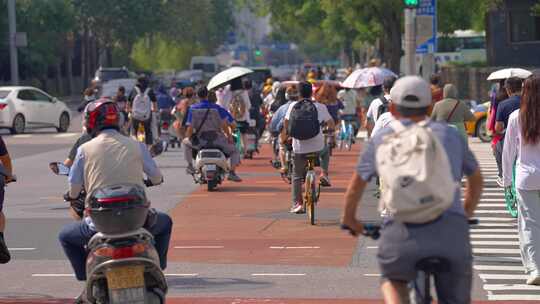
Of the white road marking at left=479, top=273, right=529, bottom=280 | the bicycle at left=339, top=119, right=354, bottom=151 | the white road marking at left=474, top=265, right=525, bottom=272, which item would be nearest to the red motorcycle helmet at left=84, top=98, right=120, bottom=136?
the white road marking at left=479, top=273, right=529, bottom=280

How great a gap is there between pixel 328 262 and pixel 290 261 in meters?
0.37

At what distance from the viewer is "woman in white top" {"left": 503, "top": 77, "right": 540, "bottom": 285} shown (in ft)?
37.6

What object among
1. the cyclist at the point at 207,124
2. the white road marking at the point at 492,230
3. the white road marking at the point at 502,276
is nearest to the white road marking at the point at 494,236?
the white road marking at the point at 492,230

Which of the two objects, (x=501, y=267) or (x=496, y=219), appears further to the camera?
(x=496, y=219)

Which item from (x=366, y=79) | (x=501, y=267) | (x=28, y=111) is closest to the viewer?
(x=501, y=267)

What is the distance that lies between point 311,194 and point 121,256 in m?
8.15

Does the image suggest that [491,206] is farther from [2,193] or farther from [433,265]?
[433,265]

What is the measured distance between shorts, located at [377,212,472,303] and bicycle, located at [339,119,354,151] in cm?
2461

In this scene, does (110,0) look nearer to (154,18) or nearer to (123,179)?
(154,18)

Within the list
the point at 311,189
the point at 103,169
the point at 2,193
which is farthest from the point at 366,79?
the point at 103,169

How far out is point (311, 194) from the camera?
1628cm

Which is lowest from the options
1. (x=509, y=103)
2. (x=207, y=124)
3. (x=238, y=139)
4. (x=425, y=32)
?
(x=238, y=139)

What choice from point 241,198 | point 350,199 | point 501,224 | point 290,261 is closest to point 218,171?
point 241,198

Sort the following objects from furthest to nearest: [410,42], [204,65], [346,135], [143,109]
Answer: [204,65] → [346,135] → [143,109] → [410,42]
